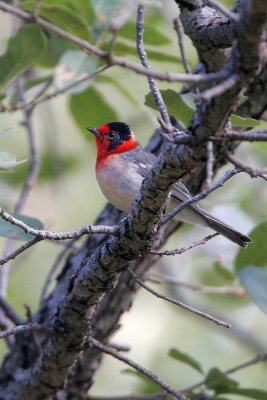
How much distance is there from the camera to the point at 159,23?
205 inches

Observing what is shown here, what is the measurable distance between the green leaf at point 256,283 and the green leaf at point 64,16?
1334mm

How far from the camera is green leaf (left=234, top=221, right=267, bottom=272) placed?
3.35m

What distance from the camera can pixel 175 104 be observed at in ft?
7.96

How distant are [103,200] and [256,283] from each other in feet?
11.1

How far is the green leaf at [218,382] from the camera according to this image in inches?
126

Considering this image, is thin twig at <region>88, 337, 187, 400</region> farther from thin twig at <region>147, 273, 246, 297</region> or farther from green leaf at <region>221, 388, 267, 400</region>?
thin twig at <region>147, 273, 246, 297</region>

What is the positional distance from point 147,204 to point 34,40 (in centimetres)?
110

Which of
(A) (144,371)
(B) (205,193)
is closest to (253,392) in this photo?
(A) (144,371)

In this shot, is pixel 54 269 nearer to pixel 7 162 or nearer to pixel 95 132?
pixel 95 132

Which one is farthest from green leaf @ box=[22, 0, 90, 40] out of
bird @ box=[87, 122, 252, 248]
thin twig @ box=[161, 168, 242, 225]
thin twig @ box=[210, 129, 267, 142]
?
thin twig @ box=[210, 129, 267, 142]

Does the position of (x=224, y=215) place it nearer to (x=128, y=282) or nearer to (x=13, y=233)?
(x=128, y=282)

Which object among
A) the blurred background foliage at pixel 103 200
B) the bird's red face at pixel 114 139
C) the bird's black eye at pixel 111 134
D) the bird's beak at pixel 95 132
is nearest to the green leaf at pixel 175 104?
the blurred background foliage at pixel 103 200

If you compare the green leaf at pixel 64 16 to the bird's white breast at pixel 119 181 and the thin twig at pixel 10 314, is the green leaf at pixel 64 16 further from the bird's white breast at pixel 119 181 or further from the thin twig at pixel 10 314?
the thin twig at pixel 10 314

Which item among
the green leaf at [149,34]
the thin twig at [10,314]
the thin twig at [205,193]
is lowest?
the thin twig at [10,314]
